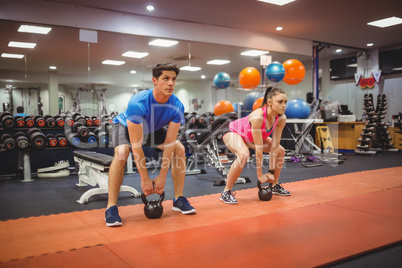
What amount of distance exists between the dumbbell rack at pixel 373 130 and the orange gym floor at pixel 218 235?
4.58 metres

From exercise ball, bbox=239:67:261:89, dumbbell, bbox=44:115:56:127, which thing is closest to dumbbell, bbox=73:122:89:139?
dumbbell, bbox=44:115:56:127

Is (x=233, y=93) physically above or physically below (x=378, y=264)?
above

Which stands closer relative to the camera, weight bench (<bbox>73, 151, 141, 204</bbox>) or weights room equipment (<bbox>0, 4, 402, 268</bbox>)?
weights room equipment (<bbox>0, 4, 402, 268</bbox>)

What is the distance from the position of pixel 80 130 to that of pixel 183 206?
2.65 meters

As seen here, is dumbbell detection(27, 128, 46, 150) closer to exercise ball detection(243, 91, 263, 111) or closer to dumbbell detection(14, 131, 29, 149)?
dumbbell detection(14, 131, 29, 149)

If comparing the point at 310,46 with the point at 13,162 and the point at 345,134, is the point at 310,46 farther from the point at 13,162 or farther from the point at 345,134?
the point at 13,162

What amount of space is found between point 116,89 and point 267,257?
4.96m

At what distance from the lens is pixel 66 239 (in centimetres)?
182

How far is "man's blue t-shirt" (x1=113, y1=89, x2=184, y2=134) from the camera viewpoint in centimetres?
205

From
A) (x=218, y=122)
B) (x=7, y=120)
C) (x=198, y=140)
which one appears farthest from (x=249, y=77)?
(x=7, y=120)

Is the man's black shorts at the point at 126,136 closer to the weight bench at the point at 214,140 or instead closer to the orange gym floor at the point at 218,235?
the orange gym floor at the point at 218,235

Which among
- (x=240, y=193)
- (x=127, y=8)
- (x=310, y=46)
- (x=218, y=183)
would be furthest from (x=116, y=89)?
(x=310, y=46)

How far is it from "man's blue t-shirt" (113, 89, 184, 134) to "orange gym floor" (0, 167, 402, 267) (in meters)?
Result: 0.68

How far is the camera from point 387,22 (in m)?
6.54
